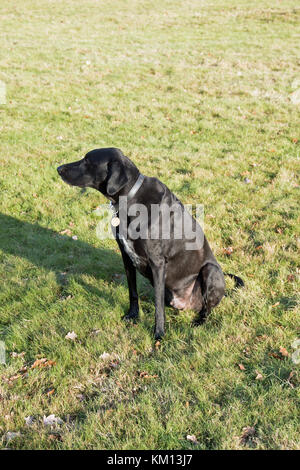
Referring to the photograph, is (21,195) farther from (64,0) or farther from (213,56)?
(64,0)

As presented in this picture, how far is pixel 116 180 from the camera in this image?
12.1 feet

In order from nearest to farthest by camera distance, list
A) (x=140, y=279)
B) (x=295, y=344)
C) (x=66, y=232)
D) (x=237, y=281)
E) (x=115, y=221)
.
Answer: (x=295, y=344)
(x=115, y=221)
(x=237, y=281)
(x=140, y=279)
(x=66, y=232)

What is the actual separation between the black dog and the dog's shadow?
3.06 ft

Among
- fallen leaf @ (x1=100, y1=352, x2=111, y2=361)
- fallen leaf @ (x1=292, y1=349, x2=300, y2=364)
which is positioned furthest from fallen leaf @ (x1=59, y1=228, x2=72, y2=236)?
fallen leaf @ (x1=292, y1=349, x2=300, y2=364)

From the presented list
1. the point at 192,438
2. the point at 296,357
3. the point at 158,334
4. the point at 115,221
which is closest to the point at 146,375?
the point at 158,334

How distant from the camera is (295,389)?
3.04 metres

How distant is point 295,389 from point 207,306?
1355mm

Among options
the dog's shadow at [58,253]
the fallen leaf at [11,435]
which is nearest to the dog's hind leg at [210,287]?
the dog's shadow at [58,253]

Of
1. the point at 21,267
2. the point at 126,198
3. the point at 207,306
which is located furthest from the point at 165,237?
the point at 21,267

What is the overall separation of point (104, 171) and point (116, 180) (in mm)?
231

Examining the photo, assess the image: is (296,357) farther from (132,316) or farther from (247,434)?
(132,316)

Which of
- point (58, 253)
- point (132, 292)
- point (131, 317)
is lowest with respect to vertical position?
point (58, 253)

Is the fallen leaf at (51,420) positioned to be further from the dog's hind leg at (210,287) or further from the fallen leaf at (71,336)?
the dog's hind leg at (210,287)

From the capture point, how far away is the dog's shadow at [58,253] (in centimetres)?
528
